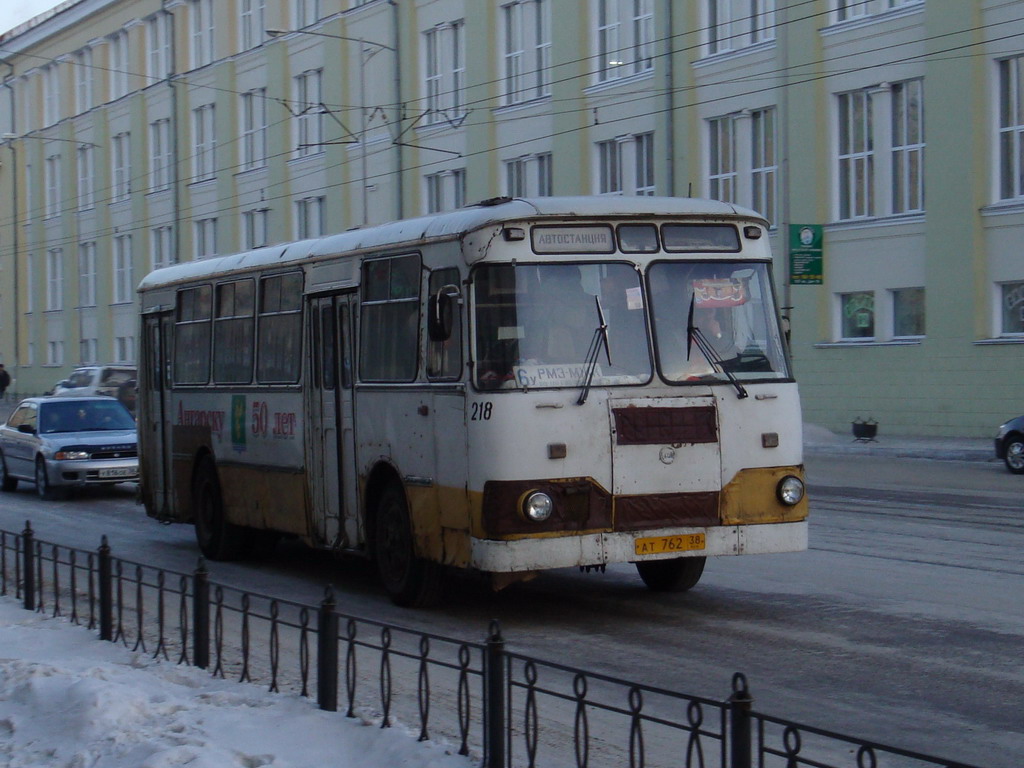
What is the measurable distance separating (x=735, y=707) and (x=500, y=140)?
38492 millimetres

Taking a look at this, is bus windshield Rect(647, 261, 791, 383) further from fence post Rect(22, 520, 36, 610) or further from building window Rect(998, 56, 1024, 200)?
building window Rect(998, 56, 1024, 200)

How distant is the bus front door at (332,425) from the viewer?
11836 millimetres

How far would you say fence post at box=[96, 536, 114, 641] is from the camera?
9.58 meters

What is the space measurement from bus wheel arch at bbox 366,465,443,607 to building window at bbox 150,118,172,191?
5148cm

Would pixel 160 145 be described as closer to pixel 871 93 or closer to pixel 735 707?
pixel 871 93

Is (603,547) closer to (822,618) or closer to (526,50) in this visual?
(822,618)

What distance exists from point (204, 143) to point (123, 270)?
30.2ft

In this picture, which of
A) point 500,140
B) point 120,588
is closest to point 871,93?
point 500,140

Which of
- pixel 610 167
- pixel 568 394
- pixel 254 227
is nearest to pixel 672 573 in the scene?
pixel 568 394

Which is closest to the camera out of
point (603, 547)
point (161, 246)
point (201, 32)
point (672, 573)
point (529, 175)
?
point (603, 547)

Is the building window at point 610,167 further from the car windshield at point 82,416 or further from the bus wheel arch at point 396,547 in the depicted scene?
the bus wheel arch at point 396,547

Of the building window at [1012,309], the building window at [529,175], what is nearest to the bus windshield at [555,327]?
the building window at [1012,309]

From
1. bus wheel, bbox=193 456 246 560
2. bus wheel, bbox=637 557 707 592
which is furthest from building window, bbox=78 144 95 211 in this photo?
bus wheel, bbox=637 557 707 592

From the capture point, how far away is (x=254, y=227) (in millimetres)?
55094
